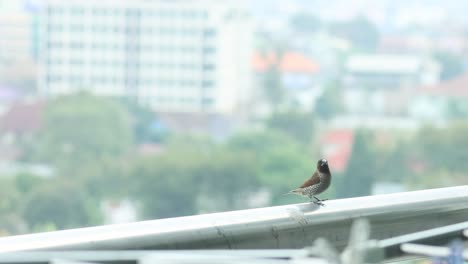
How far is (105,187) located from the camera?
73.2 feet

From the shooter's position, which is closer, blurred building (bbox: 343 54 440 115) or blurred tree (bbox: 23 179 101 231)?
blurred tree (bbox: 23 179 101 231)

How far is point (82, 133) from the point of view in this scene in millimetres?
23156

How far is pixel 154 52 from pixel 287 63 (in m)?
2.93

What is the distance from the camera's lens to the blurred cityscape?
2172 centimetres

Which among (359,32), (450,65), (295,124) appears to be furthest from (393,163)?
(359,32)

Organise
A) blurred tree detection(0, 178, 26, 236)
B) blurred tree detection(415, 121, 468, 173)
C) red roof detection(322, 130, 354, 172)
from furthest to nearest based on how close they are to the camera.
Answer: red roof detection(322, 130, 354, 172), blurred tree detection(415, 121, 468, 173), blurred tree detection(0, 178, 26, 236)

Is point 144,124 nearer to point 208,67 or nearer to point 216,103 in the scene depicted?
point 216,103

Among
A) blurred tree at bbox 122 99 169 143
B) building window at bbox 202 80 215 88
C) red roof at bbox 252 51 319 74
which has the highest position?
red roof at bbox 252 51 319 74

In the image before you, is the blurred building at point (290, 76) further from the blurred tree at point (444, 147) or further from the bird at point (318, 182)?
the bird at point (318, 182)

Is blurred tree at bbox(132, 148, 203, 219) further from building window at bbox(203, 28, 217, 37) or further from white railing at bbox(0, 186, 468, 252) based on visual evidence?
white railing at bbox(0, 186, 468, 252)

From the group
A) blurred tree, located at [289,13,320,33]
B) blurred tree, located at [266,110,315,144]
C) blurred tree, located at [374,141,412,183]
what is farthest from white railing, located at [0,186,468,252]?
blurred tree, located at [289,13,320,33]

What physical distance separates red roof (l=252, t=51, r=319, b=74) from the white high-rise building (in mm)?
364

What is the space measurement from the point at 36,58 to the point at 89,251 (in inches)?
1111

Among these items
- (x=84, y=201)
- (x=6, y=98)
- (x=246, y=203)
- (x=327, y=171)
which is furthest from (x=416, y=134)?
(x=327, y=171)
